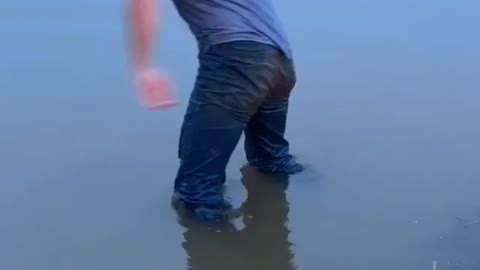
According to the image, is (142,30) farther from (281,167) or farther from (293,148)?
(293,148)

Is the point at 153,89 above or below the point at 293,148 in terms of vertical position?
above

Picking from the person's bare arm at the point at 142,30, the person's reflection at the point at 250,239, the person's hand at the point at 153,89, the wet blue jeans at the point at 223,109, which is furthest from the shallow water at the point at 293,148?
the person's bare arm at the point at 142,30

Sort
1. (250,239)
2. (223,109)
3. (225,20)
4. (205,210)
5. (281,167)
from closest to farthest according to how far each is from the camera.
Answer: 1. (225,20)
2. (223,109)
3. (250,239)
4. (205,210)
5. (281,167)

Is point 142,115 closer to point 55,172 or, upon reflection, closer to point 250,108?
point 55,172

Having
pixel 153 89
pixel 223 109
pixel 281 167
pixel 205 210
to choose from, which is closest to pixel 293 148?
pixel 281 167

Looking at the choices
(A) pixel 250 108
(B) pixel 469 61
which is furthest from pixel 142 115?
(B) pixel 469 61

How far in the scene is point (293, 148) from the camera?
14.3 feet

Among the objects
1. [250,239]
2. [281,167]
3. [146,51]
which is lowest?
[250,239]

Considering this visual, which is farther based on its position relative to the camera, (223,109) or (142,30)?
(223,109)

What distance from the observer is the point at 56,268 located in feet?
11.6

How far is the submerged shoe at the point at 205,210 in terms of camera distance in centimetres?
382

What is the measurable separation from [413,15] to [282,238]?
2.63m

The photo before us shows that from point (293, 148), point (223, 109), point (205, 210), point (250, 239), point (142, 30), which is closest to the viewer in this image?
point (142, 30)

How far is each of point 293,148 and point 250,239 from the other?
2.54 ft
